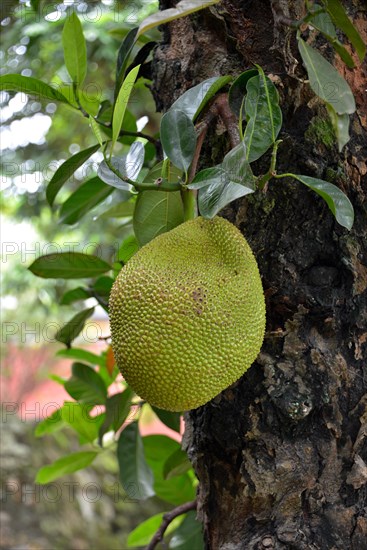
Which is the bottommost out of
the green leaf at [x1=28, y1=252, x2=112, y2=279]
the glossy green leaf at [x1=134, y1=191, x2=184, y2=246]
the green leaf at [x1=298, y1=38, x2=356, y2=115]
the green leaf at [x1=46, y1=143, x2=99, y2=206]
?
the green leaf at [x1=28, y1=252, x2=112, y2=279]

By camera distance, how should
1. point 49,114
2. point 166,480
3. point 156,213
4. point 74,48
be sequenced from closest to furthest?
1. point 156,213
2. point 74,48
3. point 166,480
4. point 49,114

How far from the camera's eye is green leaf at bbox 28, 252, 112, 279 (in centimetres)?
81

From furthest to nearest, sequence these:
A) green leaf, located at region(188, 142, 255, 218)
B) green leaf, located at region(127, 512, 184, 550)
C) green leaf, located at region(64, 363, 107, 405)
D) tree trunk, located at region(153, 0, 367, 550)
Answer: green leaf, located at region(127, 512, 184, 550), green leaf, located at region(64, 363, 107, 405), tree trunk, located at region(153, 0, 367, 550), green leaf, located at region(188, 142, 255, 218)

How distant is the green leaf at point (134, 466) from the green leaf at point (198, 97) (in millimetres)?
472

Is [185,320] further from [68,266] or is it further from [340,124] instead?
[68,266]

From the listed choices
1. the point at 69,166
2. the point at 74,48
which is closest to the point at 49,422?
the point at 69,166

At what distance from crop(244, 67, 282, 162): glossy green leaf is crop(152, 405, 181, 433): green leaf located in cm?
39

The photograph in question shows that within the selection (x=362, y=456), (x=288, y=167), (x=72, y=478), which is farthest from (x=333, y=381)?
(x=72, y=478)

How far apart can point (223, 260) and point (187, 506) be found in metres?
0.40

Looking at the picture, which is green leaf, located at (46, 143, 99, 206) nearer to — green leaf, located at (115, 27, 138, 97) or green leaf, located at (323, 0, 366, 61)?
green leaf, located at (115, 27, 138, 97)

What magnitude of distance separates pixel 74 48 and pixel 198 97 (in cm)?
23

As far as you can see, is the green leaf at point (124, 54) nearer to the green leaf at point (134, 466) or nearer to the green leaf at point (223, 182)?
the green leaf at point (223, 182)

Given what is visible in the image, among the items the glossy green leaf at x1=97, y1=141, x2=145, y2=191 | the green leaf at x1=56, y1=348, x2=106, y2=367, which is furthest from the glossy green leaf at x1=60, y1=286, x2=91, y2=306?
the glossy green leaf at x1=97, y1=141, x2=145, y2=191

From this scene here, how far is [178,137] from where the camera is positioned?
0.55 metres
